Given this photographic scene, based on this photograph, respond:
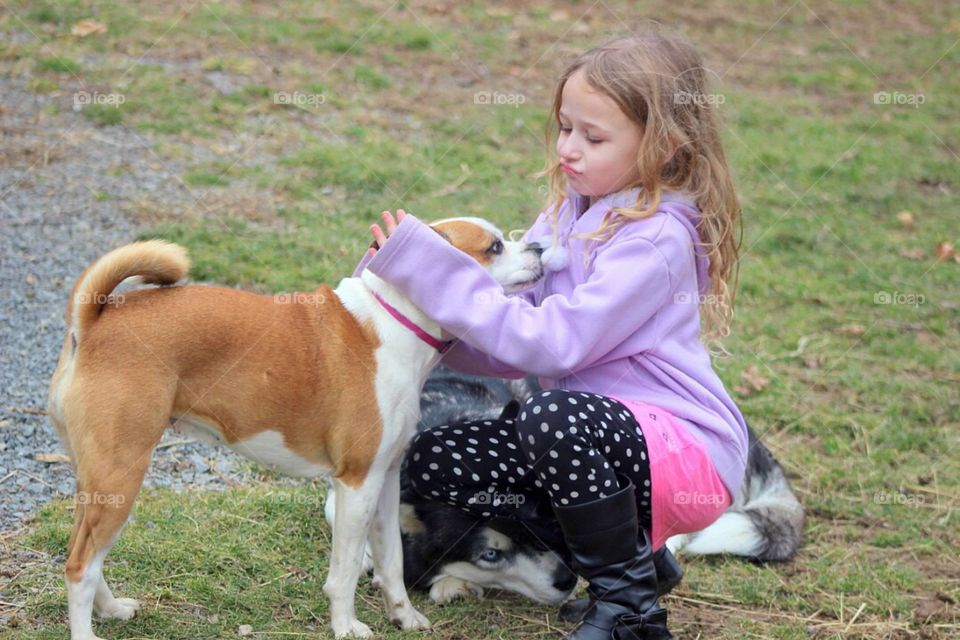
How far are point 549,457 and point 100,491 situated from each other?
1.18 m

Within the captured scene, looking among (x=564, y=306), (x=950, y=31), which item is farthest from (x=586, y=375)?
(x=950, y=31)

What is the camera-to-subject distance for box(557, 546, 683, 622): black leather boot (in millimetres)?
3545

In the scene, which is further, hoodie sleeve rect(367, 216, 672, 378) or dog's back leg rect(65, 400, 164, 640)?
hoodie sleeve rect(367, 216, 672, 378)

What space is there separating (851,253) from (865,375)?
5.65 ft

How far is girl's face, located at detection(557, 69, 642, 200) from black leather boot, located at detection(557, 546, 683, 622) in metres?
1.18

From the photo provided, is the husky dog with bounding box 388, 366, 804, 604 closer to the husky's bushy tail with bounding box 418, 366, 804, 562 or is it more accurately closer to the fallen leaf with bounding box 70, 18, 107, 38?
the husky's bushy tail with bounding box 418, 366, 804, 562

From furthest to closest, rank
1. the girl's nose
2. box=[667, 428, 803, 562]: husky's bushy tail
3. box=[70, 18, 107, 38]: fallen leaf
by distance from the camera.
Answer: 1. box=[70, 18, 107, 38]: fallen leaf
2. box=[667, 428, 803, 562]: husky's bushy tail
3. the girl's nose

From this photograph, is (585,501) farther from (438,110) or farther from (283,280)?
(438,110)

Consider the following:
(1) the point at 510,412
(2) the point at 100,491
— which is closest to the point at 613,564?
(1) the point at 510,412

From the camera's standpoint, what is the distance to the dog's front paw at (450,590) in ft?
12.0

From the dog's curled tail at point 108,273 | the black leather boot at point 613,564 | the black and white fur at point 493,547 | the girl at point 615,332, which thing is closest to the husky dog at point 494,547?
the black and white fur at point 493,547

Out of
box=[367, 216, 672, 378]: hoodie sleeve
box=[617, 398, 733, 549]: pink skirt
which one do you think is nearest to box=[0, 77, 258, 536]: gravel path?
box=[367, 216, 672, 378]: hoodie sleeve

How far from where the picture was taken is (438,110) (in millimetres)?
8289

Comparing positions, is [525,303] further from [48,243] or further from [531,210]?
[531,210]
